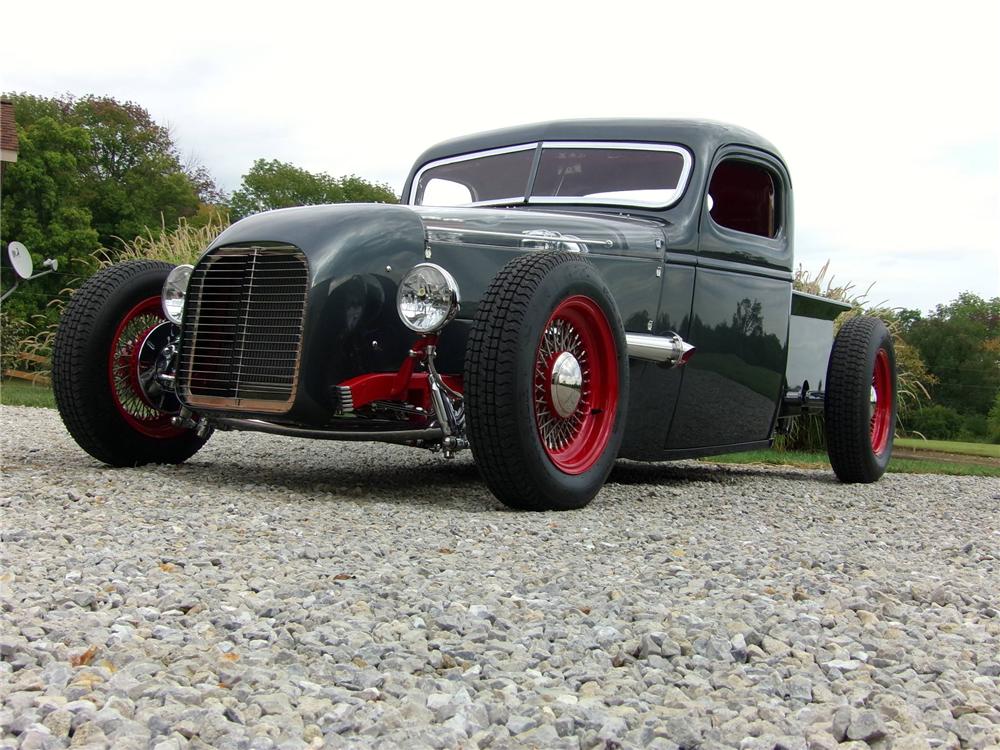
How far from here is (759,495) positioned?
5695 millimetres

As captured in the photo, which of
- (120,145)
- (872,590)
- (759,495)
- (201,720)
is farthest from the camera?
(120,145)

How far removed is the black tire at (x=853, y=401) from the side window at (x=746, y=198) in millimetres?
987

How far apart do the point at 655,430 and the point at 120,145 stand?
39590 mm

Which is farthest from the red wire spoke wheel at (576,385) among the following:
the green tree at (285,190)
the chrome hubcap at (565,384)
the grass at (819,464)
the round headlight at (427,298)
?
the green tree at (285,190)

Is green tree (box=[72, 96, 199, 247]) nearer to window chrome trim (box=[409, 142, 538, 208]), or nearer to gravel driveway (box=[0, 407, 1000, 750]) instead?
window chrome trim (box=[409, 142, 538, 208])

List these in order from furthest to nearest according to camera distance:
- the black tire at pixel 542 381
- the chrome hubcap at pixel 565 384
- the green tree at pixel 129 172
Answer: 1. the green tree at pixel 129 172
2. the chrome hubcap at pixel 565 384
3. the black tire at pixel 542 381

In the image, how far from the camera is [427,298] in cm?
434

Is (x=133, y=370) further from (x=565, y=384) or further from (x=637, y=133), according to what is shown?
(x=637, y=133)

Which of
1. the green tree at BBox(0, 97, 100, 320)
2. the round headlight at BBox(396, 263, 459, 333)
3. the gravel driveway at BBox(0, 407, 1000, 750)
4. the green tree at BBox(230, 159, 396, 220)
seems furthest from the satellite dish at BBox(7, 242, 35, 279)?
the green tree at BBox(230, 159, 396, 220)

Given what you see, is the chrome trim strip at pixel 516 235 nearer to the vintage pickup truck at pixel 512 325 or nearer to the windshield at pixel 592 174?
the vintage pickup truck at pixel 512 325

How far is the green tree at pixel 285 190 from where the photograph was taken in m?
48.1

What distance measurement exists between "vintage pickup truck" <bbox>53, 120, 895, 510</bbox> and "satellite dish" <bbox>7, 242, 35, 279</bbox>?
27.4 ft

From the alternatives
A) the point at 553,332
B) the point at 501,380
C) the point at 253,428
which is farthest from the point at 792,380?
the point at 253,428

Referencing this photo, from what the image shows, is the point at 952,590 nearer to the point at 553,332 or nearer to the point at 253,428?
the point at 553,332
